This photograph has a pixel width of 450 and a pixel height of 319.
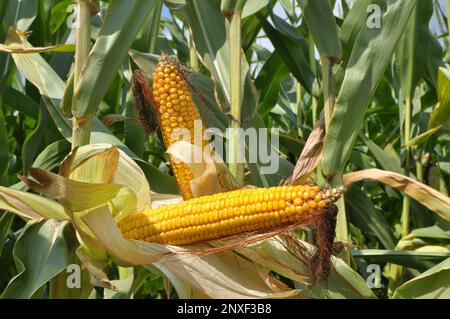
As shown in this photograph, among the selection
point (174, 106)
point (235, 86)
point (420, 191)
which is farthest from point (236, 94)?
point (420, 191)

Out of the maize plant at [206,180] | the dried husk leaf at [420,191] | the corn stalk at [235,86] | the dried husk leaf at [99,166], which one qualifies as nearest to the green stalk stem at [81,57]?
the maize plant at [206,180]

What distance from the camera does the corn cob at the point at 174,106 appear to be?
1.89m

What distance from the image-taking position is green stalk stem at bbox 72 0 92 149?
1958mm

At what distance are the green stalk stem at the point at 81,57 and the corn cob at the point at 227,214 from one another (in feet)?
0.95

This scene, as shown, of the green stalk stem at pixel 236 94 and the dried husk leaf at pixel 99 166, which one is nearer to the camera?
the dried husk leaf at pixel 99 166

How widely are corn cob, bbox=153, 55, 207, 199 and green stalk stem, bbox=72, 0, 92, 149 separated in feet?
0.73

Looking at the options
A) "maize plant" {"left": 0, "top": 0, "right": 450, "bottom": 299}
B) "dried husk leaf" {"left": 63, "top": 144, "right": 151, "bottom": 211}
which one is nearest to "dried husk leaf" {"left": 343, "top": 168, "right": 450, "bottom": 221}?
"maize plant" {"left": 0, "top": 0, "right": 450, "bottom": 299}

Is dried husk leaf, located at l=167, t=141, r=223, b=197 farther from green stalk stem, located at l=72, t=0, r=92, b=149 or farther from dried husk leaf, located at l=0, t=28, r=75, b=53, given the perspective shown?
dried husk leaf, located at l=0, t=28, r=75, b=53

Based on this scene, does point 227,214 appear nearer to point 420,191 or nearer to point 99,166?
point 99,166

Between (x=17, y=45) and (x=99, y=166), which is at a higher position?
(x=17, y=45)

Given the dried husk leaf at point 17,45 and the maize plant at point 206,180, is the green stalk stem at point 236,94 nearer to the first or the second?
the maize plant at point 206,180

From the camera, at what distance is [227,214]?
1.68 m

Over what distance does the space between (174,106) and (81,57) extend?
0.33m

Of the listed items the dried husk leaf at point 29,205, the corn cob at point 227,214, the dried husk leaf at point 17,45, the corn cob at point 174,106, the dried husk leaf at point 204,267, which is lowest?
the dried husk leaf at point 204,267
